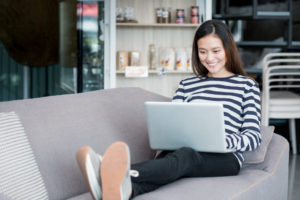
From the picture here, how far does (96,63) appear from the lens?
534cm

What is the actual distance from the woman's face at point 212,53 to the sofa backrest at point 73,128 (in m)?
0.43

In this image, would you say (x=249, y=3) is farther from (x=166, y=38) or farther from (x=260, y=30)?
(x=166, y=38)

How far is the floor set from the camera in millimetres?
3314

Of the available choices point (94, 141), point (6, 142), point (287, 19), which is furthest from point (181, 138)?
point (287, 19)

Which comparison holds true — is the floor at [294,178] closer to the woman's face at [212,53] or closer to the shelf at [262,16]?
the woman's face at [212,53]

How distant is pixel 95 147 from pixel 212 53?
29.1 inches

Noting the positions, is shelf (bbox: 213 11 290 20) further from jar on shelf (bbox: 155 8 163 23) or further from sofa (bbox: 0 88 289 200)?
sofa (bbox: 0 88 289 200)

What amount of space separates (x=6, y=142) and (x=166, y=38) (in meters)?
3.29

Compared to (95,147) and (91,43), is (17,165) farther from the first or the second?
(91,43)

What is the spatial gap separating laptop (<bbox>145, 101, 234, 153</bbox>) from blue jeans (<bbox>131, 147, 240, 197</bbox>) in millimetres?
59

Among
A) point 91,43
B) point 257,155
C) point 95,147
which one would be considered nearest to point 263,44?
point 91,43

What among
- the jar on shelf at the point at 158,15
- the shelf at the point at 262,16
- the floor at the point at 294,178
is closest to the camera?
the floor at the point at 294,178

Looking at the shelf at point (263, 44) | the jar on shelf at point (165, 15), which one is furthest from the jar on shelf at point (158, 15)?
the shelf at point (263, 44)

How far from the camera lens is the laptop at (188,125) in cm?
204
